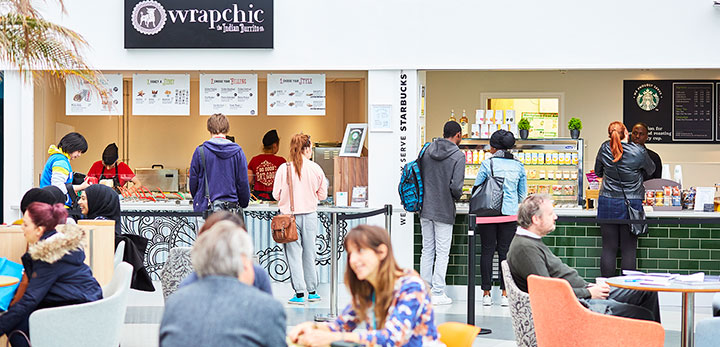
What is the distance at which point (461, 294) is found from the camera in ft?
29.0

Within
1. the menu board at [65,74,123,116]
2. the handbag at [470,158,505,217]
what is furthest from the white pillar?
the handbag at [470,158,505,217]

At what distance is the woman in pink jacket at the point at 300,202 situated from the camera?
320 inches

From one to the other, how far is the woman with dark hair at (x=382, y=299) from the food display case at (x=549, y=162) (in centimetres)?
598

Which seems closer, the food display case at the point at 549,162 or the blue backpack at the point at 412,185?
the blue backpack at the point at 412,185

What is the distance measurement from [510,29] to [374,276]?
5.74 meters

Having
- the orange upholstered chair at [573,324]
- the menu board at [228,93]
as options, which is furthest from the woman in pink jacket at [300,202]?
the orange upholstered chair at [573,324]

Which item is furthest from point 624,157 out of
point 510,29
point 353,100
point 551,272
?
point 353,100

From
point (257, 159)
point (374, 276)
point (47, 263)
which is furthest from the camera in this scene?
point (257, 159)

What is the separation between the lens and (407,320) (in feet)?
11.7

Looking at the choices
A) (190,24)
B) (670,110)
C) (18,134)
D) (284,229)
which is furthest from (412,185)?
(670,110)

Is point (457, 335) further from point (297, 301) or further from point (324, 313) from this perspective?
point (297, 301)

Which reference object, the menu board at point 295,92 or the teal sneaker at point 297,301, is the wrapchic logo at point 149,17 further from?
the teal sneaker at point 297,301

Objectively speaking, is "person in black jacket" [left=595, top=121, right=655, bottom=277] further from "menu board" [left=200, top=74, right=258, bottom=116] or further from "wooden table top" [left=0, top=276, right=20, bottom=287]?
"wooden table top" [left=0, top=276, right=20, bottom=287]

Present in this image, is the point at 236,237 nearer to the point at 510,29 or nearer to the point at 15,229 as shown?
the point at 15,229
